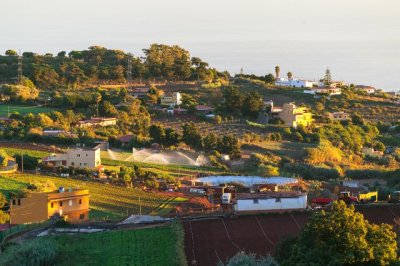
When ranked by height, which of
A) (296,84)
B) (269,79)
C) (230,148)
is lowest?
(230,148)

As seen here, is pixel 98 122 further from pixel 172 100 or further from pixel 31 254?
pixel 31 254

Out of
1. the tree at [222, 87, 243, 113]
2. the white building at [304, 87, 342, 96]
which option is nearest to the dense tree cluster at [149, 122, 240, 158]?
the tree at [222, 87, 243, 113]

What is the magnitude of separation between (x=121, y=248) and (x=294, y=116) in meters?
28.3

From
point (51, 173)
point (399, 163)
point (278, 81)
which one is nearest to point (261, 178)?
point (51, 173)

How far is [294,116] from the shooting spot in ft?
138

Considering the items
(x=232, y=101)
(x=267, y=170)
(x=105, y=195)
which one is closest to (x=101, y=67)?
(x=232, y=101)

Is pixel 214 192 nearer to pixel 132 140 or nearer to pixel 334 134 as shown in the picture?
pixel 132 140

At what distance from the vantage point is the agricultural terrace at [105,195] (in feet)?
73.7

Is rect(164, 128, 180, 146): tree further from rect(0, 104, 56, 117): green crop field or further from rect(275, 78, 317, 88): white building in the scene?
rect(275, 78, 317, 88): white building

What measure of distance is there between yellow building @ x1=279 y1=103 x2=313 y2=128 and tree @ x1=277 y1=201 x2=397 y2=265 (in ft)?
97.5

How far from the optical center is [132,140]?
113ft

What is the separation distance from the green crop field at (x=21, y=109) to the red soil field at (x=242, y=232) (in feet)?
81.6

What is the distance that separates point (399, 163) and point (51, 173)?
15351 mm

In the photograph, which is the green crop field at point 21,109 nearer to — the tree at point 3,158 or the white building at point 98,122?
the white building at point 98,122
